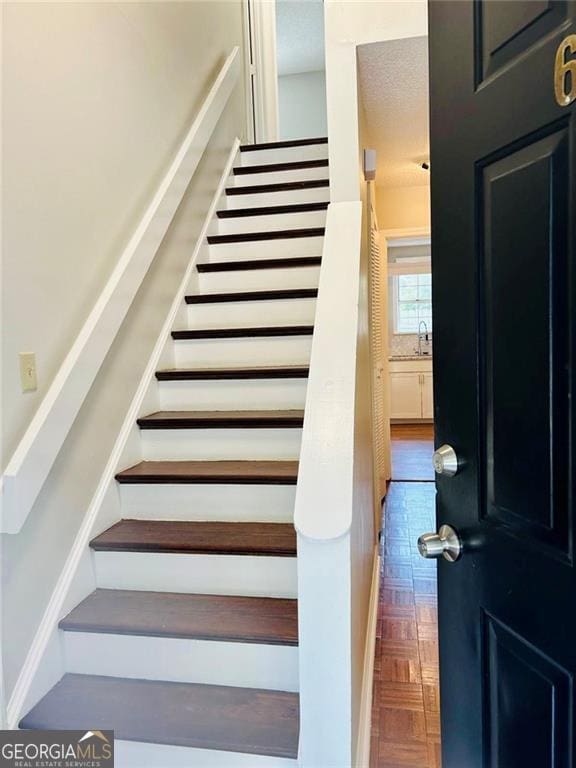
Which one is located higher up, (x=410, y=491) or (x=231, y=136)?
(x=231, y=136)

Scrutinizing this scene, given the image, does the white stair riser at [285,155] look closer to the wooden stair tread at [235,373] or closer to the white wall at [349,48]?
the white wall at [349,48]

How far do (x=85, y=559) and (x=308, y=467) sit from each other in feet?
3.02

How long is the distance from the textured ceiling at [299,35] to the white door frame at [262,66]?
105 cm

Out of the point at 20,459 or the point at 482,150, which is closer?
the point at 482,150

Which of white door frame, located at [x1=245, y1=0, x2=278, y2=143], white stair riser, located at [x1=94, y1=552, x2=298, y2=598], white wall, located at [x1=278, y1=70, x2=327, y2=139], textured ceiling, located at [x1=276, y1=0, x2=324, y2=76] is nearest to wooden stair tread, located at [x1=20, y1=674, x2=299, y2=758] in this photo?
white stair riser, located at [x1=94, y1=552, x2=298, y2=598]

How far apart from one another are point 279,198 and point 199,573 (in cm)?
243

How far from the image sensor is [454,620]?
100 cm

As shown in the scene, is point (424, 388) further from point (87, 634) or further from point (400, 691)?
point (87, 634)

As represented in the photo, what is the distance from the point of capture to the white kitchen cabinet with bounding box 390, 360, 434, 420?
6.97 meters

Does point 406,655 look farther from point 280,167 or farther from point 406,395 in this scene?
point 406,395

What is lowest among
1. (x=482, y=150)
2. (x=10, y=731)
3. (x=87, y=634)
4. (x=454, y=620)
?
(x=10, y=731)

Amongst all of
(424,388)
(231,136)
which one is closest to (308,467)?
(231,136)

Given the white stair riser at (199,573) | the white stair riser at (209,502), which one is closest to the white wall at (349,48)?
the white stair riser at (209,502)

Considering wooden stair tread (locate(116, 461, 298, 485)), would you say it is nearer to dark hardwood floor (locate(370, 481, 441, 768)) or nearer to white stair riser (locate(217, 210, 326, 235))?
dark hardwood floor (locate(370, 481, 441, 768))
